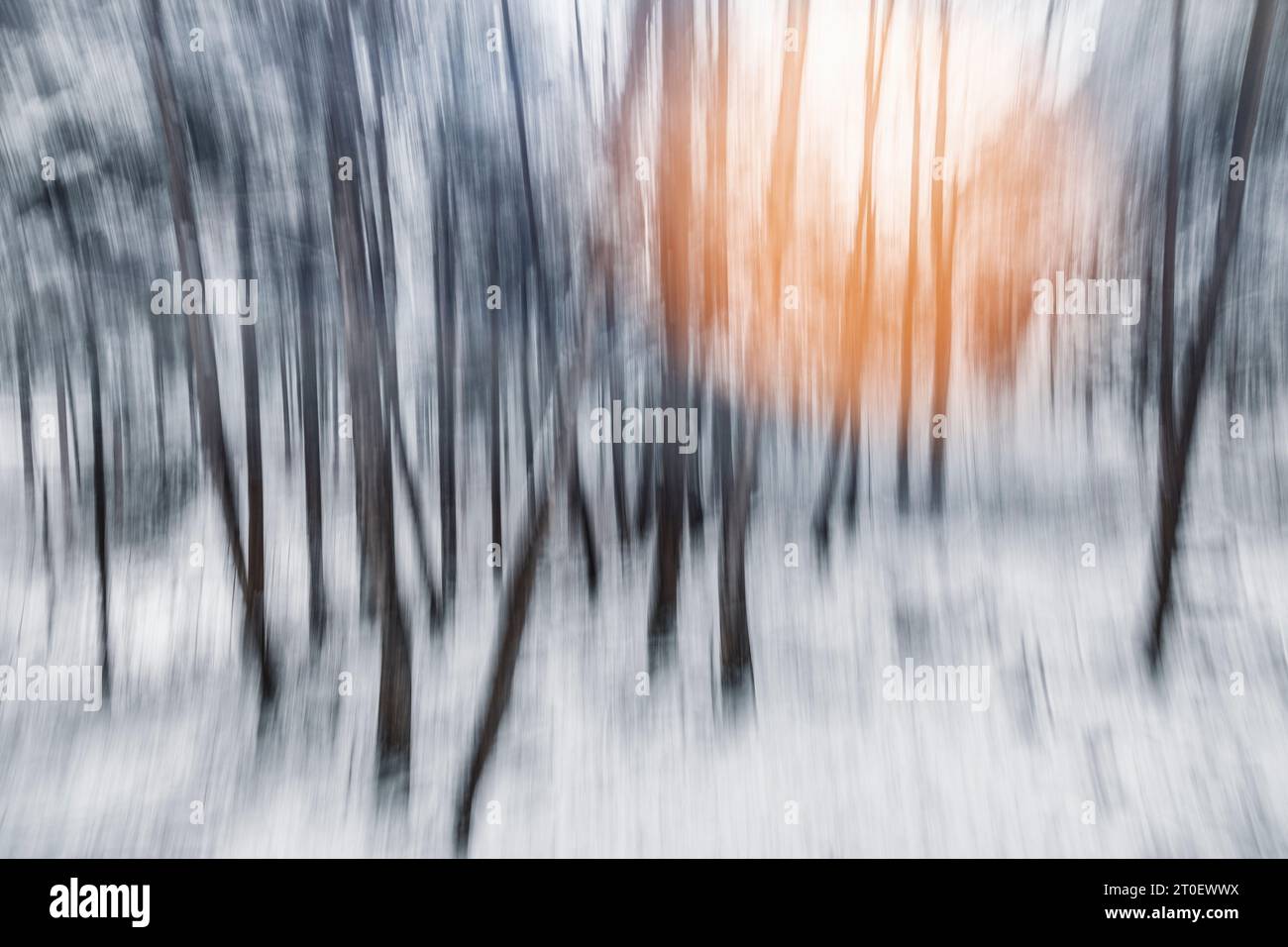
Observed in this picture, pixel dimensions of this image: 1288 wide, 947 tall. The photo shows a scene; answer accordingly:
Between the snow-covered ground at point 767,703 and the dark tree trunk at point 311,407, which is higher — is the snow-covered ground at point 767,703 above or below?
below

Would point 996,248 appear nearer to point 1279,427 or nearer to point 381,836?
point 1279,427

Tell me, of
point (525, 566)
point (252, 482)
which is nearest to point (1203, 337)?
point (525, 566)

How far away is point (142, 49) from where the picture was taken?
0.88m

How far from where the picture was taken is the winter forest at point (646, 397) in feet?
2.86

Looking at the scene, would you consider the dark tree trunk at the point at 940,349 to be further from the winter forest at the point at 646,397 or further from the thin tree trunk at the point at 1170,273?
the thin tree trunk at the point at 1170,273

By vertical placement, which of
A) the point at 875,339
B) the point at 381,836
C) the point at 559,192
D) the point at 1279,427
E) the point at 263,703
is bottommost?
the point at 381,836

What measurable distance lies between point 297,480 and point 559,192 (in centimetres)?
47

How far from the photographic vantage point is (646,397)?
89 centimetres

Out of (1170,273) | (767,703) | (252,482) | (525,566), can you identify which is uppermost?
(1170,273)

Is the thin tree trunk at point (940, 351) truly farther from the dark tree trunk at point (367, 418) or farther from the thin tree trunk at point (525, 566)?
the dark tree trunk at point (367, 418)

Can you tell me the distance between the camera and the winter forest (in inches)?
34.4

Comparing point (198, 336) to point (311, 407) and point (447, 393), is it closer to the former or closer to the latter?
point (311, 407)

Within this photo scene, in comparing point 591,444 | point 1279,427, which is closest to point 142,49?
point 591,444

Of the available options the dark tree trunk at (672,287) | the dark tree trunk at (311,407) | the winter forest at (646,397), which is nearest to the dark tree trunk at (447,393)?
the winter forest at (646,397)
